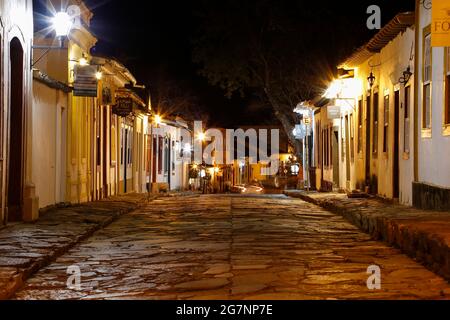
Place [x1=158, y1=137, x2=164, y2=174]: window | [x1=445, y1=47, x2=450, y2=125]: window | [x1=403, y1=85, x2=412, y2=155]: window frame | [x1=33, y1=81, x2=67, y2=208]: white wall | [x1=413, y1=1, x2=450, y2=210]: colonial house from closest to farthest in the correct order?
[x1=445, y1=47, x2=450, y2=125]: window → [x1=413, y1=1, x2=450, y2=210]: colonial house → [x1=33, y1=81, x2=67, y2=208]: white wall → [x1=403, y1=85, x2=412, y2=155]: window frame → [x1=158, y1=137, x2=164, y2=174]: window

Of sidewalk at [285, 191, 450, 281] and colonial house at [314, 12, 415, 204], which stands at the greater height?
colonial house at [314, 12, 415, 204]

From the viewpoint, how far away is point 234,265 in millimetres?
10617

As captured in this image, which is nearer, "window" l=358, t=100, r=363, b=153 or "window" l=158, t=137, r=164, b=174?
"window" l=358, t=100, r=363, b=153

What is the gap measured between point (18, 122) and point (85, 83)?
4903 millimetres

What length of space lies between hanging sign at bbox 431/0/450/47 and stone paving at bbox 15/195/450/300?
3.30 meters

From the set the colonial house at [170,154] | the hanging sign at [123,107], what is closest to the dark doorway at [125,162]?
the hanging sign at [123,107]

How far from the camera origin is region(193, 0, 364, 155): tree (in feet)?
134

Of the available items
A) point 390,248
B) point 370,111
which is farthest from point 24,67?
point 370,111

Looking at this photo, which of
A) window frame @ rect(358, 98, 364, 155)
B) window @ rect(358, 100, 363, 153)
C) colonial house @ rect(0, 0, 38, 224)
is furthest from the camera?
window @ rect(358, 100, 363, 153)

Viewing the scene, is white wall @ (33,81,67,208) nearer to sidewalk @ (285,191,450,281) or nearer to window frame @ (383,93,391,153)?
sidewalk @ (285,191,450,281)

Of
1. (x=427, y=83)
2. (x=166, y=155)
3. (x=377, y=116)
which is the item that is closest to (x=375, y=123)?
(x=377, y=116)

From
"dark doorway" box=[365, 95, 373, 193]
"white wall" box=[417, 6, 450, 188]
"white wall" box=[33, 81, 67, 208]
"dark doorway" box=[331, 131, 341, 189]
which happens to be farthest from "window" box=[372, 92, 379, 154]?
"white wall" box=[33, 81, 67, 208]

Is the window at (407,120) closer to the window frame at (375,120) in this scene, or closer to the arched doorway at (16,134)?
the window frame at (375,120)

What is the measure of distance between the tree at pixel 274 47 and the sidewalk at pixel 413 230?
23984 millimetres
